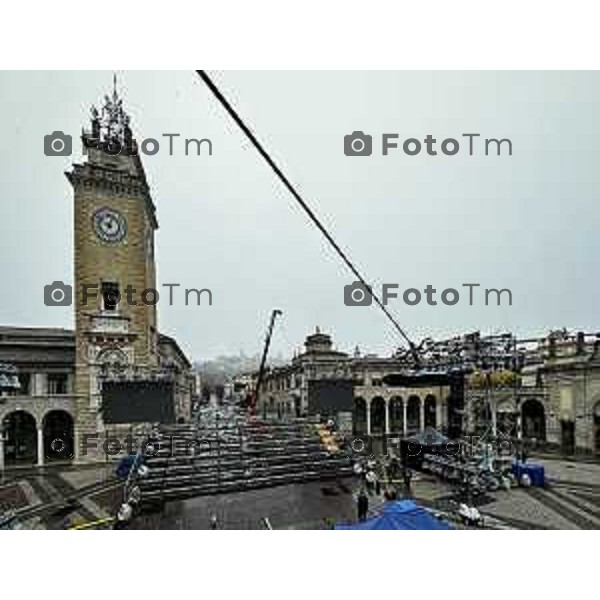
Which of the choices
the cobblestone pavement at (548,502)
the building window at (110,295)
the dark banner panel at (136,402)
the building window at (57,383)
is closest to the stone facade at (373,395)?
the building window at (110,295)

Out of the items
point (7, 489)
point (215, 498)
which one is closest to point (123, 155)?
point (7, 489)

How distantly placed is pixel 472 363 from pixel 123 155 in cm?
2421

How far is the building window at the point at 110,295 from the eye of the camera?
28.6 m

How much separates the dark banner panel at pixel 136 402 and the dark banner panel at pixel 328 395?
8379mm

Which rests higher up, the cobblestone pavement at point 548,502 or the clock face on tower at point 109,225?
the clock face on tower at point 109,225

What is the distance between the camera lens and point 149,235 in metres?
32.7

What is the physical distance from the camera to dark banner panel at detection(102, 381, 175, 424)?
74.7ft

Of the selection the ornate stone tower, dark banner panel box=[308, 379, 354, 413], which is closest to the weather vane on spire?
the ornate stone tower

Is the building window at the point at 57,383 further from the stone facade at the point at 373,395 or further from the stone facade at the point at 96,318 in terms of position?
the stone facade at the point at 373,395

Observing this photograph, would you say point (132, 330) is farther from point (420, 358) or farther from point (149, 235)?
point (420, 358)

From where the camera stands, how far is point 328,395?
28000 mm

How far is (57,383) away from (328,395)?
1662 cm

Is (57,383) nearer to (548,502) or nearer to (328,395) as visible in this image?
(328,395)

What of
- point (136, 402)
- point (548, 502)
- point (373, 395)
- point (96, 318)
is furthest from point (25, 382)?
point (548, 502)
